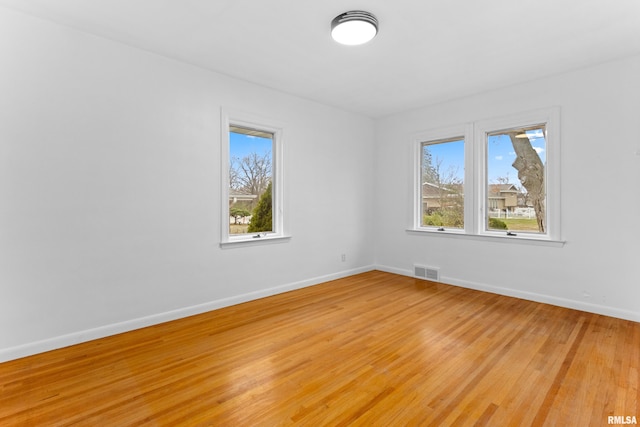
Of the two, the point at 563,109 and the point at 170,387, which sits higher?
the point at 563,109

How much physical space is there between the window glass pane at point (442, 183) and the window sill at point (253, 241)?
8.24 ft

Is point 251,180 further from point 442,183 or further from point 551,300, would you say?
point 551,300

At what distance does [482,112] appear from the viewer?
174 inches

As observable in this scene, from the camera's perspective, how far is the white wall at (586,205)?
10.9ft

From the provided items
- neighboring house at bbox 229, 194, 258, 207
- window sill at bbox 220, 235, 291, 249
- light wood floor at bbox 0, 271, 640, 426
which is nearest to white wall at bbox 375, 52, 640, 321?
light wood floor at bbox 0, 271, 640, 426

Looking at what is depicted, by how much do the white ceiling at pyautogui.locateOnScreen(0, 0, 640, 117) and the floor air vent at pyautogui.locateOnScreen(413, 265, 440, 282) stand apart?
2797mm

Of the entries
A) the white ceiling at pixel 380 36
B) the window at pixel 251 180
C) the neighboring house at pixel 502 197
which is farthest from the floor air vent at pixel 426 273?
the white ceiling at pixel 380 36

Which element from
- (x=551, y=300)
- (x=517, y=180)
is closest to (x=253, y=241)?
(x=517, y=180)

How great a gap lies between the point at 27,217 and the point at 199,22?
2.23m

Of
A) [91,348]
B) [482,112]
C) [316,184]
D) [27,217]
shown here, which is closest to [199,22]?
[27,217]

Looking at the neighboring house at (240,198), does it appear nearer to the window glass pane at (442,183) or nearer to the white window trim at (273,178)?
the white window trim at (273,178)

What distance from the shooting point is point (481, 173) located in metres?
4.52

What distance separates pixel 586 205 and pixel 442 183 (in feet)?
6.22

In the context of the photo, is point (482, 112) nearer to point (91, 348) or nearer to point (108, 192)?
point (108, 192)
